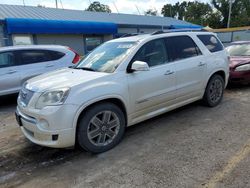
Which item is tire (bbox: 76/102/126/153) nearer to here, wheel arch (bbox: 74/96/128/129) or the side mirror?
wheel arch (bbox: 74/96/128/129)

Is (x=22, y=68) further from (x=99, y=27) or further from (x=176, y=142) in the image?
(x=99, y=27)

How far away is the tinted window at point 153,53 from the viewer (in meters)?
4.55

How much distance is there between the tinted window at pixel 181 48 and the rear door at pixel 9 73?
4.46 metres

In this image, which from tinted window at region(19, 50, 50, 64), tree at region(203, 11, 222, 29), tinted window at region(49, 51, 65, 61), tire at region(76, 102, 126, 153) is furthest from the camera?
tree at region(203, 11, 222, 29)

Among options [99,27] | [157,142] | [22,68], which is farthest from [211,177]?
[99,27]

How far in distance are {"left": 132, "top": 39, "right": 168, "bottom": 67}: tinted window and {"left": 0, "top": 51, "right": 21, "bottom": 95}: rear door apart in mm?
4210

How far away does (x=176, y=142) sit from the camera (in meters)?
4.25

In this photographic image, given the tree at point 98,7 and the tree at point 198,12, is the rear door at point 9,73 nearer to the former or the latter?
the tree at point 198,12

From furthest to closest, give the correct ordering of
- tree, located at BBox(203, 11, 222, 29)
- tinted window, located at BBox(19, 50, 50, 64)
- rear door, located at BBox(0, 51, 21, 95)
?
tree, located at BBox(203, 11, 222, 29) < tinted window, located at BBox(19, 50, 50, 64) < rear door, located at BBox(0, 51, 21, 95)

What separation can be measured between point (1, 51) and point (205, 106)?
5573 millimetres

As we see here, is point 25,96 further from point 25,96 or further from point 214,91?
point 214,91

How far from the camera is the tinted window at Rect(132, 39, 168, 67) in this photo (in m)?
4.55

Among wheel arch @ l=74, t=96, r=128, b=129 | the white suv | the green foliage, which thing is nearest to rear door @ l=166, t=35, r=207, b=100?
the white suv

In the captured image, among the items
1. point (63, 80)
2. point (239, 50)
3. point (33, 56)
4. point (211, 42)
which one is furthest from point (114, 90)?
point (239, 50)
